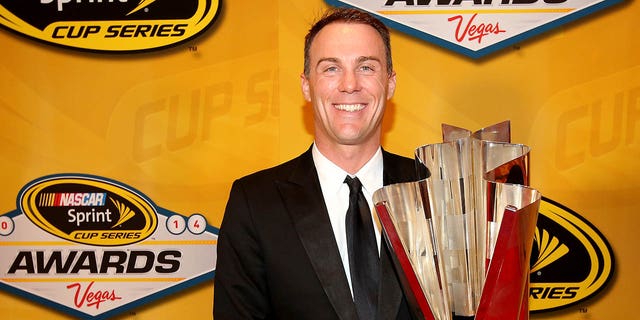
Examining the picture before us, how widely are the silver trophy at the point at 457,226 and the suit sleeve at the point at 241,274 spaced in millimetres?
499

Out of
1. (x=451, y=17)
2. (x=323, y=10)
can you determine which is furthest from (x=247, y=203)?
(x=451, y=17)

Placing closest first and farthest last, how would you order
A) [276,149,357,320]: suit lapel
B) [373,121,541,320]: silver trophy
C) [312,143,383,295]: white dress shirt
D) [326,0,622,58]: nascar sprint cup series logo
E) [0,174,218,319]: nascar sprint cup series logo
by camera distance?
[373,121,541,320]: silver trophy, [276,149,357,320]: suit lapel, [312,143,383,295]: white dress shirt, [326,0,622,58]: nascar sprint cup series logo, [0,174,218,319]: nascar sprint cup series logo

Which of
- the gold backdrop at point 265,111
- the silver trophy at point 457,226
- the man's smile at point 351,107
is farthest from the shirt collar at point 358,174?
the gold backdrop at point 265,111

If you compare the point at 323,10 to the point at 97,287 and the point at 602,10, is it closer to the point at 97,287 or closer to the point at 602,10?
the point at 602,10

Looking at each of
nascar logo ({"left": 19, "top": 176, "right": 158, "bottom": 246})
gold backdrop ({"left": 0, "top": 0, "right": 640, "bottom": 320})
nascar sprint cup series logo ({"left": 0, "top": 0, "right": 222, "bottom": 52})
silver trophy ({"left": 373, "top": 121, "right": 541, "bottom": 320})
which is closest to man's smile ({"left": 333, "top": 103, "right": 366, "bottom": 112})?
silver trophy ({"left": 373, "top": 121, "right": 541, "bottom": 320})

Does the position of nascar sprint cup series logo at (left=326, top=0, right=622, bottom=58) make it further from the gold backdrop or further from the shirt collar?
the shirt collar

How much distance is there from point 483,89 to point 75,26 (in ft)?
5.01

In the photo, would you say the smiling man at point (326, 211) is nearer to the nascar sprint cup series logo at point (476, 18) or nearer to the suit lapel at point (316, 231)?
the suit lapel at point (316, 231)

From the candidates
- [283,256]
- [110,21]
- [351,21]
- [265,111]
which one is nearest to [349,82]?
[351,21]

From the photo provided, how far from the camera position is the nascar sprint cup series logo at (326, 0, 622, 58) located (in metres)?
2.35

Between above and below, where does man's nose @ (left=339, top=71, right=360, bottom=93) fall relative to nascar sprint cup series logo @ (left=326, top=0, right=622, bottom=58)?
below

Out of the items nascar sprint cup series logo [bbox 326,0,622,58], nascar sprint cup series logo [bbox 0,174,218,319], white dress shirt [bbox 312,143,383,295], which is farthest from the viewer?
nascar sprint cup series logo [bbox 0,174,218,319]

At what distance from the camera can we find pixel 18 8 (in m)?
2.50

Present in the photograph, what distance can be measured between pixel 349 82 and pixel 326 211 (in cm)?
32
